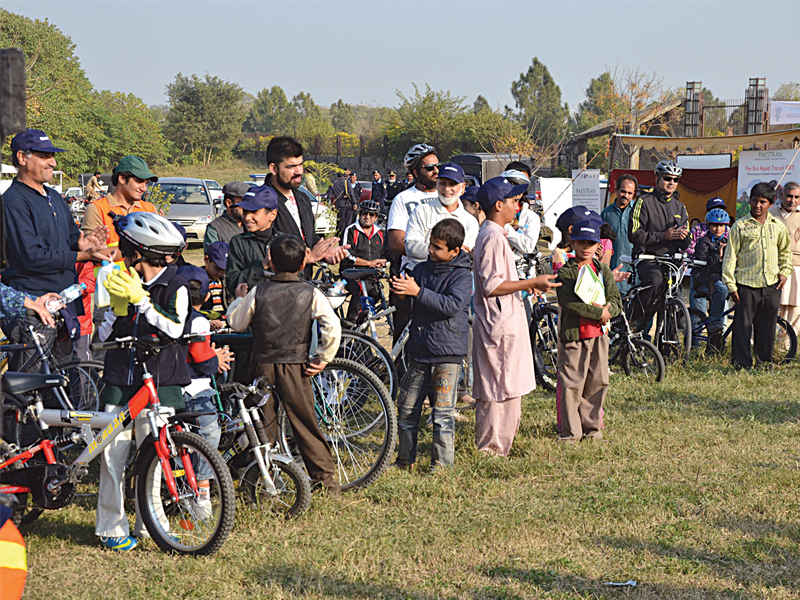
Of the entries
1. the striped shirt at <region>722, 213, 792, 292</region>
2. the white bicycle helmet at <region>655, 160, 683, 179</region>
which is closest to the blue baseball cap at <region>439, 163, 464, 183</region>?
the white bicycle helmet at <region>655, 160, 683, 179</region>

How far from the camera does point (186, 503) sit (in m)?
4.29

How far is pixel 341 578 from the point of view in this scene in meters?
4.05

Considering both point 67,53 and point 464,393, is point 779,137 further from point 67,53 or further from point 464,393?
point 67,53

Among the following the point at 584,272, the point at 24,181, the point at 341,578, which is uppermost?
the point at 24,181

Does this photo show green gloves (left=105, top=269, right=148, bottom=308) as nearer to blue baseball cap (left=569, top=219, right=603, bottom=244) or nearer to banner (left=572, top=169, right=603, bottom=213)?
blue baseball cap (left=569, top=219, right=603, bottom=244)

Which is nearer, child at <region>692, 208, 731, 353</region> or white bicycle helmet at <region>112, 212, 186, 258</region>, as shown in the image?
white bicycle helmet at <region>112, 212, 186, 258</region>

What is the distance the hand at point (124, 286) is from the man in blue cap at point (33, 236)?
135 cm

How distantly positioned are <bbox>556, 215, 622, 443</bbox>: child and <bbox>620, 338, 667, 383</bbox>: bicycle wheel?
1.80 m

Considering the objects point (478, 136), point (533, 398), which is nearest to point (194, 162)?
point (478, 136)

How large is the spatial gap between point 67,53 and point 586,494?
6973cm

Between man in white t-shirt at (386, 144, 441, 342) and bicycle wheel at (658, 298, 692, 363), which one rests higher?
man in white t-shirt at (386, 144, 441, 342)

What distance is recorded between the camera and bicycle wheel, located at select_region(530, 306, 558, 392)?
788 cm

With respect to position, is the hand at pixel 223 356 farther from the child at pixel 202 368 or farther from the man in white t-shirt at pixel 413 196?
the man in white t-shirt at pixel 413 196

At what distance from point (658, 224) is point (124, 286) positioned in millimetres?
6402
